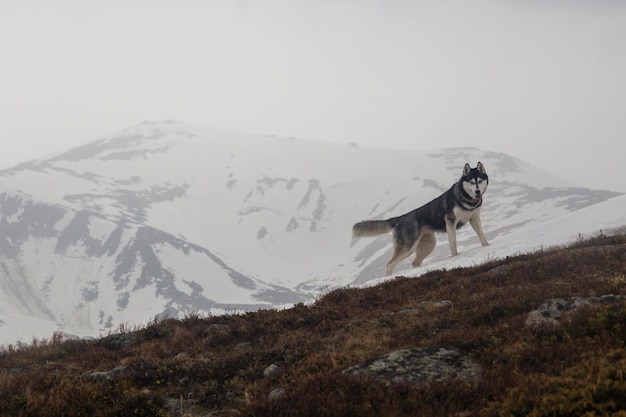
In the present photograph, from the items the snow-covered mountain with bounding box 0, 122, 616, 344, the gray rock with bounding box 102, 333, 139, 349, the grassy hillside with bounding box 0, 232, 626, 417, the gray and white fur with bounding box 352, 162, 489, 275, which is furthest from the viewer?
the snow-covered mountain with bounding box 0, 122, 616, 344

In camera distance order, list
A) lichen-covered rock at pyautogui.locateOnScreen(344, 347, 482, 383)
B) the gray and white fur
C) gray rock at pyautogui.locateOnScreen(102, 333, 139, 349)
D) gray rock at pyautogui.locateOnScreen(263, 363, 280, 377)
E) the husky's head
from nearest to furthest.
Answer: lichen-covered rock at pyautogui.locateOnScreen(344, 347, 482, 383), gray rock at pyautogui.locateOnScreen(263, 363, 280, 377), gray rock at pyautogui.locateOnScreen(102, 333, 139, 349), the husky's head, the gray and white fur

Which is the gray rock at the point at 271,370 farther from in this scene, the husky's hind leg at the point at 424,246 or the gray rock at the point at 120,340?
the husky's hind leg at the point at 424,246

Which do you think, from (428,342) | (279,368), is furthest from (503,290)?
(279,368)

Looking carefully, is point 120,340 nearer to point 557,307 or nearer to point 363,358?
point 363,358

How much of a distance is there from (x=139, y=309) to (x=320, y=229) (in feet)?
280

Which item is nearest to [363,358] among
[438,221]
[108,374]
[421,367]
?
[421,367]

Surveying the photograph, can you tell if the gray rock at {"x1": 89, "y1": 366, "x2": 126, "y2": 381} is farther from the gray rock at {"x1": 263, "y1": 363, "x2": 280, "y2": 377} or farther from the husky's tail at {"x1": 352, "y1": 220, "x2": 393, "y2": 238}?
the husky's tail at {"x1": 352, "y1": 220, "x2": 393, "y2": 238}

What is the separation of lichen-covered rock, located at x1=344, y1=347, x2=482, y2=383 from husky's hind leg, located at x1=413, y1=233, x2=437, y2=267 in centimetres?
1400

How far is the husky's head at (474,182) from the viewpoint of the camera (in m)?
18.7

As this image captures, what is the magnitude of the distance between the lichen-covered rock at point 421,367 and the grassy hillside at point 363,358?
147mm

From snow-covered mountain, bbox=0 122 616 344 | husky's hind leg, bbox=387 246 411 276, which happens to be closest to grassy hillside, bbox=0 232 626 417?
husky's hind leg, bbox=387 246 411 276

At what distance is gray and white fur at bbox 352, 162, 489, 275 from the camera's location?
1897 cm

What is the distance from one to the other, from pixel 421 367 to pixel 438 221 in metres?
14.1

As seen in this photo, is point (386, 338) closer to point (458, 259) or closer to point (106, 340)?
point (106, 340)
